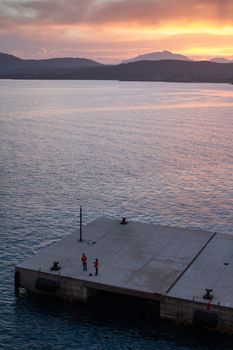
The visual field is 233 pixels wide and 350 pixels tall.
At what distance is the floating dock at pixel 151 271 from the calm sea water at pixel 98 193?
153 centimetres

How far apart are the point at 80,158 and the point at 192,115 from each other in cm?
9650

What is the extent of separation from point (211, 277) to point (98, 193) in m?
35.4

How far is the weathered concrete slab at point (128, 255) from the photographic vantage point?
40.1 metres

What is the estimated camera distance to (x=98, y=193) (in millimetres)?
74375

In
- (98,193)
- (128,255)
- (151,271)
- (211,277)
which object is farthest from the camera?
(98,193)

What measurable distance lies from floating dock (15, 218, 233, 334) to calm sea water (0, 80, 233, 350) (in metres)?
1.53

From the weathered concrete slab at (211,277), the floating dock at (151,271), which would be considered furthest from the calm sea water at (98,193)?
the weathered concrete slab at (211,277)

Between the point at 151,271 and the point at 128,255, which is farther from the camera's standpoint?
the point at 128,255

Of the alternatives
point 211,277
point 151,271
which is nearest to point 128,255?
point 151,271

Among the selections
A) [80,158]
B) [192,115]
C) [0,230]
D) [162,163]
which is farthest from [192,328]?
[192,115]

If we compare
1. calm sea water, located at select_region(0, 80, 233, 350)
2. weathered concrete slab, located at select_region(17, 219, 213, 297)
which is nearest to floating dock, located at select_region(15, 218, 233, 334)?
weathered concrete slab, located at select_region(17, 219, 213, 297)

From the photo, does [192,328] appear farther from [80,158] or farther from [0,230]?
[80,158]

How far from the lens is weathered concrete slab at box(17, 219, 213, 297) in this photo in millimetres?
40062

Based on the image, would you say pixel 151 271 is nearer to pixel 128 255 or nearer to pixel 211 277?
pixel 128 255
